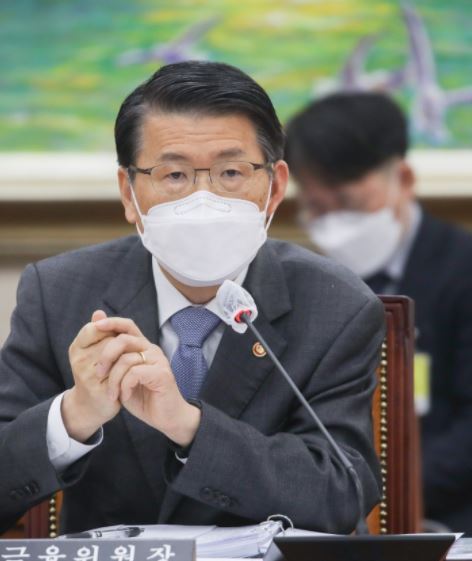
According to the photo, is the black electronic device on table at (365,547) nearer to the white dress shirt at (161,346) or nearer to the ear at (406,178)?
the white dress shirt at (161,346)

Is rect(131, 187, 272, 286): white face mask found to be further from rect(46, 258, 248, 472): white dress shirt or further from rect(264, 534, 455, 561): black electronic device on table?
rect(264, 534, 455, 561): black electronic device on table

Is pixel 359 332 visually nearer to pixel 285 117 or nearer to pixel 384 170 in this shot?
pixel 384 170

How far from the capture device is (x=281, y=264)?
2566mm

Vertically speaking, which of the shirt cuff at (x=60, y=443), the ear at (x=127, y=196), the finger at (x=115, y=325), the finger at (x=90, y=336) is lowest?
the shirt cuff at (x=60, y=443)

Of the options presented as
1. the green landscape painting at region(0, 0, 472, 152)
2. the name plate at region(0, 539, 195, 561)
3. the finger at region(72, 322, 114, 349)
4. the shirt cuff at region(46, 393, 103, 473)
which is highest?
the green landscape painting at region(0, 0, 472, 152)

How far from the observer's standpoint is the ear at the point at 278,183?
249 cm

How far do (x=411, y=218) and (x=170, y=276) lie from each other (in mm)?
1827

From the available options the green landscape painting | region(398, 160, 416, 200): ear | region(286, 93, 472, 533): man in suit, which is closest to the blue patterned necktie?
region(286, 93, 472, 533): man in suit

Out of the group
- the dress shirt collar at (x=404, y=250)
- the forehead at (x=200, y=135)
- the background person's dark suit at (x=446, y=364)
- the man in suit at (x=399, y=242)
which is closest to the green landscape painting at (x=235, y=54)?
the man in suit at (x=399, y=242)

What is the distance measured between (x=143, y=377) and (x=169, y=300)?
39 centimetres

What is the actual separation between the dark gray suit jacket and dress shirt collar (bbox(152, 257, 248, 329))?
0.01 metres

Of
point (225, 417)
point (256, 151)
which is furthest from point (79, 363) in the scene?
point (256, 151)

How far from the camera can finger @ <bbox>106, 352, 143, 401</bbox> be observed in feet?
7.00

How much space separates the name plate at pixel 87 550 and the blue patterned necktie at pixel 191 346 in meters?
0.60
